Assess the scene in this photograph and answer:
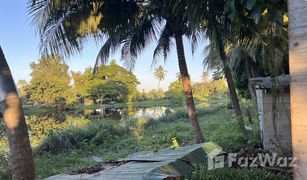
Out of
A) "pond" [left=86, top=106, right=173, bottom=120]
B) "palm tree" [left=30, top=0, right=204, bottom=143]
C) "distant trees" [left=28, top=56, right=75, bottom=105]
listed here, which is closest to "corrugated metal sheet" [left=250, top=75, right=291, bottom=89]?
"palm tree" [left=30, top=0, right=204, bottom=143]

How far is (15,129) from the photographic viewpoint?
16.1ft

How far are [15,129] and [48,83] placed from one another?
29.7m

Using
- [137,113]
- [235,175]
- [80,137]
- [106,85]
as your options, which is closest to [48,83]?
[106,85]

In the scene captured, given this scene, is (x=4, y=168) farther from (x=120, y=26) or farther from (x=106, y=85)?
(x=106, y=85)

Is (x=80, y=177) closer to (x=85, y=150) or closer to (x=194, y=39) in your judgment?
(x=194, y=39)

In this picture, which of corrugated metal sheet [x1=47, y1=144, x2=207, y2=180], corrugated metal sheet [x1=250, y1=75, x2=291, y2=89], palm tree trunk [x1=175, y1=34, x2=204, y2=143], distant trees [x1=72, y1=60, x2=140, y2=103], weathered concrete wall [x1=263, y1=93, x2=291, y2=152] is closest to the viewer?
corrugated metal sheet [x1=47, y1=144, x2=207, y2=180]

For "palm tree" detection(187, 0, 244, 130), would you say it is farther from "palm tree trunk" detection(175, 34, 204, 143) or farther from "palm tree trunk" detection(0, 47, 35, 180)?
"palm tree trunk" detection(0, 47, 35, 180)

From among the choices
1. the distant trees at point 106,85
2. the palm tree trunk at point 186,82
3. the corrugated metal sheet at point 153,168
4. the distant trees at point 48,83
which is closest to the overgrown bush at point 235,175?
the corrugated metal sheet at point 153,168

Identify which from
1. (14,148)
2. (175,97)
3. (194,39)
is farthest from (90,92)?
(14,148)

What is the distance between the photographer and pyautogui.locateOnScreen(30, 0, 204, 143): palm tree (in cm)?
672

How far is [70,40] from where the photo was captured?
7109mm

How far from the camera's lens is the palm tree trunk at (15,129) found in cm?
489

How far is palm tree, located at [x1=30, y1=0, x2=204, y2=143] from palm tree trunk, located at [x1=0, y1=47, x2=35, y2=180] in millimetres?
1642

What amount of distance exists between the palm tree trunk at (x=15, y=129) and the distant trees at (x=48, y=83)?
2634 cm
